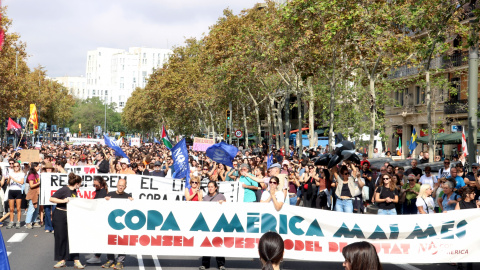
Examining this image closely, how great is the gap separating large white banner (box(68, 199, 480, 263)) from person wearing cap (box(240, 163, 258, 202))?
7.31ft

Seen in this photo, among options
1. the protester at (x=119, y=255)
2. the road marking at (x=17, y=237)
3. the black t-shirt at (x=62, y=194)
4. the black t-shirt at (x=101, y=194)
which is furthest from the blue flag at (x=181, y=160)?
the black t-shirt at (x=62, y=194)

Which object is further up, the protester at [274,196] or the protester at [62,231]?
the protester at [274,196]

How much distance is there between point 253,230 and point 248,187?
246 centimetres

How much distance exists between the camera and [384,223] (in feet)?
33.5

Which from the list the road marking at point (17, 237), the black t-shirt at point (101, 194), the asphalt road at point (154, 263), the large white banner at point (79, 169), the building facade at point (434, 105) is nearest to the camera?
the asphalt road at point (154, 263)

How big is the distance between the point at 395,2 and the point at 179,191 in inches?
649

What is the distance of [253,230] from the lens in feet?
33.9

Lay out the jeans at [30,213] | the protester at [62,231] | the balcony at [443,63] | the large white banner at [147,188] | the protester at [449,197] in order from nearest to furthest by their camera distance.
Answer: the protester at [62,231] → the protester at [449,197] → the large white banner at [147,188] → the jeans at [30,213] → the balcony at [443,63]

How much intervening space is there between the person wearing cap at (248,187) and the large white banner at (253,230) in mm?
2228

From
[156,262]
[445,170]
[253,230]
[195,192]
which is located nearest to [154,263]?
[156,262]

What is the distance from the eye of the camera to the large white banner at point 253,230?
1020 cm

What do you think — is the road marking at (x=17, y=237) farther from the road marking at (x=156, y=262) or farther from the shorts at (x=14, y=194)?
the road marking at (x=156, y=262)

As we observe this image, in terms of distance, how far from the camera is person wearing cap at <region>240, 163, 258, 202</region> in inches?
499

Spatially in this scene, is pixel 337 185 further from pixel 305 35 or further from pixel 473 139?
pixel 305 35
